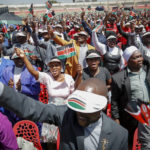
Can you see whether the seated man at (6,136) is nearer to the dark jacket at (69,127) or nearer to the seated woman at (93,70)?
the dark jacket at (69,127)

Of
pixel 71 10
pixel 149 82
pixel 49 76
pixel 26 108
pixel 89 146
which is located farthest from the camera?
pixel 71 10

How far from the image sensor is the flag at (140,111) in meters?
1.87

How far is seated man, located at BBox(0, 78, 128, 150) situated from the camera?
1.08 m

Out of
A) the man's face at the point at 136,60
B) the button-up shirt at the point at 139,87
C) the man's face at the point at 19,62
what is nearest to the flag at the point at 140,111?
the button-up shirt at the point at 139,87

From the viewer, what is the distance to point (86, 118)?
1.16m

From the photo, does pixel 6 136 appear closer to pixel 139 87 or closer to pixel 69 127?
pixel 69 127

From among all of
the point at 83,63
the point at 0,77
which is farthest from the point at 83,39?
the point at 0,77

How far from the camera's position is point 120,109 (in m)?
2.33

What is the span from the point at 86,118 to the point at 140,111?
100 centimetres

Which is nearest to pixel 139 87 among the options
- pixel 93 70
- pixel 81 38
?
pixel 93 70

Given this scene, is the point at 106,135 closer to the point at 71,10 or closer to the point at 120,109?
the point at 120,109

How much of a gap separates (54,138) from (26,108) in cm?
127

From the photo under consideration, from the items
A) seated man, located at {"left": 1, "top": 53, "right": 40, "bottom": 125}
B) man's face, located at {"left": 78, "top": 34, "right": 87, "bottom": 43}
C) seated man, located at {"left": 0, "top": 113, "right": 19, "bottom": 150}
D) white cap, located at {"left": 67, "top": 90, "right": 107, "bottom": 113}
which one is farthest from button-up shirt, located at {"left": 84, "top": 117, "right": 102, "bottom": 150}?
man's face, located at {"left": 78, "top": 34, "right": 87, "bottom": 43}

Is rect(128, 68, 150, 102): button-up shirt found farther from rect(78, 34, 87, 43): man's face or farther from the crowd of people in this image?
rect(78, 34, 87, 43): man's face
